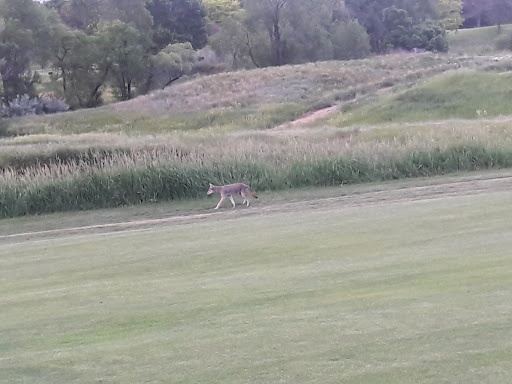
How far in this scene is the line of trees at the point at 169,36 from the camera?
6072 cm

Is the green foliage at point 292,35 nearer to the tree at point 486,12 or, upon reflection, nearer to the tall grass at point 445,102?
the tall grass at point 445,102

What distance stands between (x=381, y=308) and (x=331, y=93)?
4694 centimetres

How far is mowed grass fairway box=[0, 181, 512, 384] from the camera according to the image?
4.70 meters

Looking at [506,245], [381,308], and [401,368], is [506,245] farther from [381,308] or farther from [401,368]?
[401,368]

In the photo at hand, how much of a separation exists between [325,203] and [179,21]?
6712 centimetres

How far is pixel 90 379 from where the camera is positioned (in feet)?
15.5

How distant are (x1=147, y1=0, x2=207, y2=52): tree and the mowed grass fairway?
6872 cm

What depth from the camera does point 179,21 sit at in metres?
79.5

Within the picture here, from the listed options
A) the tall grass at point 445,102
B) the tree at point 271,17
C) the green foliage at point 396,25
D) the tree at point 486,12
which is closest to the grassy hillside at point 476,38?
the green foliage at point 396,25

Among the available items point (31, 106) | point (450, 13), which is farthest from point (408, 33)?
point (31, 106)

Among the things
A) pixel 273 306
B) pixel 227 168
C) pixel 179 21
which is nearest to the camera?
pixel 273 306

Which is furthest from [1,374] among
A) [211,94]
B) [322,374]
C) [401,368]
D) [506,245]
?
[211,94]

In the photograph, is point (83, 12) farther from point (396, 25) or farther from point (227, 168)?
point (227, 168)

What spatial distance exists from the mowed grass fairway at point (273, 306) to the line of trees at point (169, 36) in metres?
52.7
